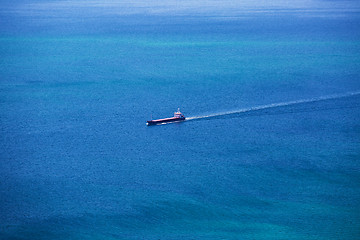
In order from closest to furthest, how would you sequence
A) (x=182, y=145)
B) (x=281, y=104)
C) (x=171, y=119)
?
(x=182, y=145) < (x=171, y=119) < (x=281, y=104)

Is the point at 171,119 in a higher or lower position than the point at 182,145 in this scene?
higher

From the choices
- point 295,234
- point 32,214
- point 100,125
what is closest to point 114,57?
point 100,125

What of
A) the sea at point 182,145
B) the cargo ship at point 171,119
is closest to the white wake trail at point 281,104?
the sea at point 182,145

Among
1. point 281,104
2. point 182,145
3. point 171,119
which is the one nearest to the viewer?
point 182,145

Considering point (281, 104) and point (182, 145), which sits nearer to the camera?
point (182, 145)

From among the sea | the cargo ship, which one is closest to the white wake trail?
the sea

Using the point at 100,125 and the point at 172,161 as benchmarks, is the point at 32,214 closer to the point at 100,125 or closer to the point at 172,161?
the point at 172,161

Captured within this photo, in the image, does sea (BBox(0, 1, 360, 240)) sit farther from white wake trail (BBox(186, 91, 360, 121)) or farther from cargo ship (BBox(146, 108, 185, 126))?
cargo ship (BBox(146, 108, 185, 126))

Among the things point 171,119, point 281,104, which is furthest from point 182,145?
point 281,104

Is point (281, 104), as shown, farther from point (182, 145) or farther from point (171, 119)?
point (182, 145)
